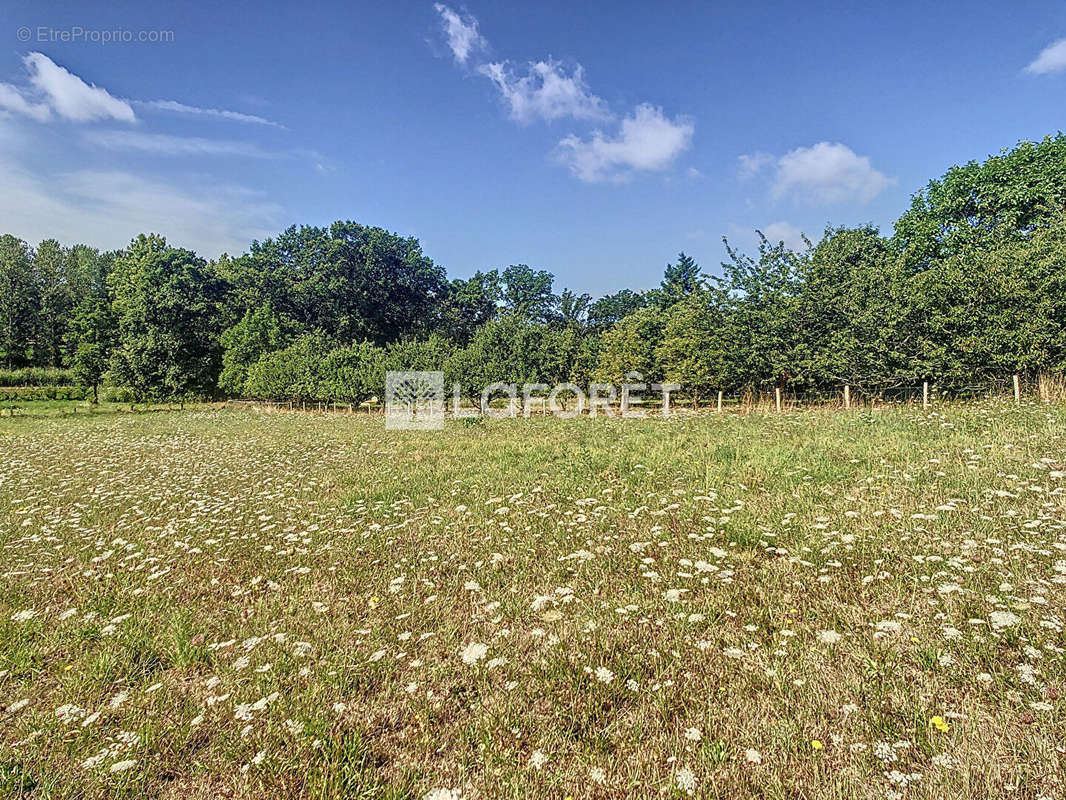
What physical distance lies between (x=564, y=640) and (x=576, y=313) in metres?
52.4

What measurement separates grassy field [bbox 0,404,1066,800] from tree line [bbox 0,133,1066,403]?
18.0 meters

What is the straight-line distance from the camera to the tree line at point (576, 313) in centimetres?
2283

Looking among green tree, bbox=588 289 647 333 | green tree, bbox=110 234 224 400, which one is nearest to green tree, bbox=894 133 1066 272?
green tree, bbox=588 289 647 333

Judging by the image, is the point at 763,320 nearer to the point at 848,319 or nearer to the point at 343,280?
the point at 848,319

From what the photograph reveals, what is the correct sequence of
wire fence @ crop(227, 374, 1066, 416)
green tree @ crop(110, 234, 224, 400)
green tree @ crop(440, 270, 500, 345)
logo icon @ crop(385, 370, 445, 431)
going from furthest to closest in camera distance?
green tree @ crop(440, 270, 500, 345) → green tree @ crop(110, 234, 224, 400) → logo icon @ crop(385, 370, 445, 431) → wire fence @ crop(227, 374, 1066, 416)

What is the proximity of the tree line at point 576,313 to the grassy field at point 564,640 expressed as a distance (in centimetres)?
1801

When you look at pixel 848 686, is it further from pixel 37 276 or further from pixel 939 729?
pixel 37 276

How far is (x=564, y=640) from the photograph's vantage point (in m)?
4.22

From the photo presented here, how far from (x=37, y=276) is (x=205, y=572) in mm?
103239

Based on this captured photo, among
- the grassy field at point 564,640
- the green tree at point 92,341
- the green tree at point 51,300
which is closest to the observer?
the grassy field at point 564,640

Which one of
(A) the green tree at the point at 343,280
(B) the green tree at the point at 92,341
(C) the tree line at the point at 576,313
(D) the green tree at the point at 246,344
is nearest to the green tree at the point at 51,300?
(C) the tree line at the point at 576,313

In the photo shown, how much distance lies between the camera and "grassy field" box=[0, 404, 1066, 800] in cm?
295

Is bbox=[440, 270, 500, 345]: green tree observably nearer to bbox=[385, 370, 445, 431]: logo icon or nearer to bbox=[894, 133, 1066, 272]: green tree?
bbox=[385, 370, 445, 431]: logo icon

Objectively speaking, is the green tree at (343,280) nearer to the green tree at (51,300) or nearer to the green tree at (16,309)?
the green tree at (51,300)
